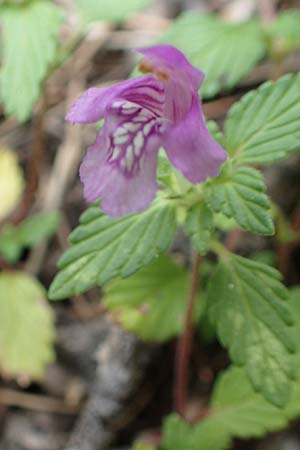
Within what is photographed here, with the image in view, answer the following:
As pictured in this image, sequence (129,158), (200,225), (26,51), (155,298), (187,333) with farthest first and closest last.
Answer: (26,51) → (155,298) → (187,333) → (200,225) → (129,158)

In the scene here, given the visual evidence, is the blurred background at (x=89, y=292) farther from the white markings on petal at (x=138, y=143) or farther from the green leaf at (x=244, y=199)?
the white markings on petal at (x=138, y=143)

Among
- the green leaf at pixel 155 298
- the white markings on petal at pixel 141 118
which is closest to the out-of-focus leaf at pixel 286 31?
the green leaf at pixel 155 298

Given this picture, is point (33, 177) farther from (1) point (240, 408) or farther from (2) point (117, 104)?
(2) point (117, 104)

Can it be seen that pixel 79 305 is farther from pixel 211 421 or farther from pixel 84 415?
pixel 211 421

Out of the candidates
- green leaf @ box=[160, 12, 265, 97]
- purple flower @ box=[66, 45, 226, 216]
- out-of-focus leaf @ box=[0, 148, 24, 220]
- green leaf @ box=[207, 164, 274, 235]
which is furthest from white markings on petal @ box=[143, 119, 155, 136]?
out-of-focus leaf @ box=[0, 148, 24, 220]

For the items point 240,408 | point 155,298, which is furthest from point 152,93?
point 240,408

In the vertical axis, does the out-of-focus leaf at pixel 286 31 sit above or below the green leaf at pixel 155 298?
above

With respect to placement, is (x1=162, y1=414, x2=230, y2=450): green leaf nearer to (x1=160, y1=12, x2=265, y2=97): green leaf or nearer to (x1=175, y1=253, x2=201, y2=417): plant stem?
(x1=175, y1=253, x2=201, y2=417): plant stem
